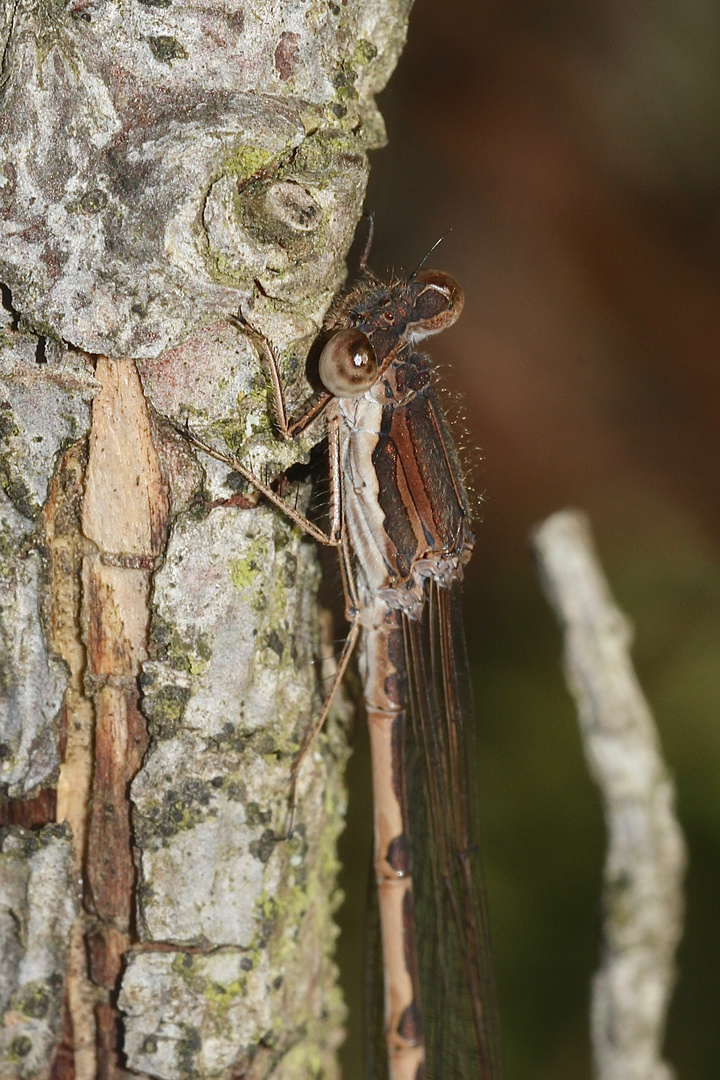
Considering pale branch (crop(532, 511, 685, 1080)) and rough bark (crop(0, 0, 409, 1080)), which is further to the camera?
pale branch (crop(532, 511, 685, 1080))

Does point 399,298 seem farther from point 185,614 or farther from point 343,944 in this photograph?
point 343,944

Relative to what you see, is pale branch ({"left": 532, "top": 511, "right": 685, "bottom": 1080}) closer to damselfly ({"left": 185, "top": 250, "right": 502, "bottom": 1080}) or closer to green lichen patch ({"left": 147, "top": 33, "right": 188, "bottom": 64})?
damselfly ({"left": 185, "top": 250, "right": 502, "bottom": 1080})

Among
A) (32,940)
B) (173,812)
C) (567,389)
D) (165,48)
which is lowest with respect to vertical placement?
(32,940)

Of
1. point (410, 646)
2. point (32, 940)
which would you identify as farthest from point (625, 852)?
point (32, 940)

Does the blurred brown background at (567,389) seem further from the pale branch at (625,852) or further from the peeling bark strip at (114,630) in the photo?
the peeling bark strip at (114,630)

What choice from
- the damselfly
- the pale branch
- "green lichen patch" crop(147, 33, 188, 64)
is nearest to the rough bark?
"green lichen patch" crop(147, 33, 188, 64)

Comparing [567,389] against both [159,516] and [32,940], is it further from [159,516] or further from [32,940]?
[32,940]

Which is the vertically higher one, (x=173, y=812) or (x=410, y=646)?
(x=410, y=646)
